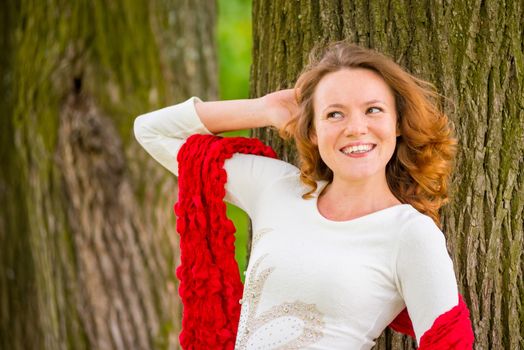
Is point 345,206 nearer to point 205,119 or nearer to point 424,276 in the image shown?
point 424,276

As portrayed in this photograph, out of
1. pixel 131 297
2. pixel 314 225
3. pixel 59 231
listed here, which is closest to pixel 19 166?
pixel 59 231

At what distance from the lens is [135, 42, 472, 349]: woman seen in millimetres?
2469

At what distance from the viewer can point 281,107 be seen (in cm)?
290

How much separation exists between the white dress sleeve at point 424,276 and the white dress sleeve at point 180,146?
1.92 feet

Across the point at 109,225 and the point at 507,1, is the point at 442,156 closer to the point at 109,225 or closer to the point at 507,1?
the point at 507,1

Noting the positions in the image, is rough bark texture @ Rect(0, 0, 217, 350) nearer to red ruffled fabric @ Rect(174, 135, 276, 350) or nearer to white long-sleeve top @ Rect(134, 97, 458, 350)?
red ruffled fabric @ Rect(174, 135, 276, 350)

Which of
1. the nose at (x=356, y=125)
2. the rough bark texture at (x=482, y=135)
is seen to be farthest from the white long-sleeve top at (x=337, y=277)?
the rough bark texture at (x=482, y=135)

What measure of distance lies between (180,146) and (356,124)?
70 cm

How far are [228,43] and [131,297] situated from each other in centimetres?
540

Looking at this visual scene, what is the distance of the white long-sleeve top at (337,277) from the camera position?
2.40 metres

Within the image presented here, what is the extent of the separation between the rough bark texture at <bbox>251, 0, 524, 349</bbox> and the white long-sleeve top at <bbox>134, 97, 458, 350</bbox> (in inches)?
16.9

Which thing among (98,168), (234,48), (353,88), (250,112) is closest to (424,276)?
(353,88)

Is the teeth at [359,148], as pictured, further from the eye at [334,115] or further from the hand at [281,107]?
the hand at [281,107]

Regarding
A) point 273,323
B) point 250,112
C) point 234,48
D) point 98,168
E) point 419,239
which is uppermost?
point 234,48
